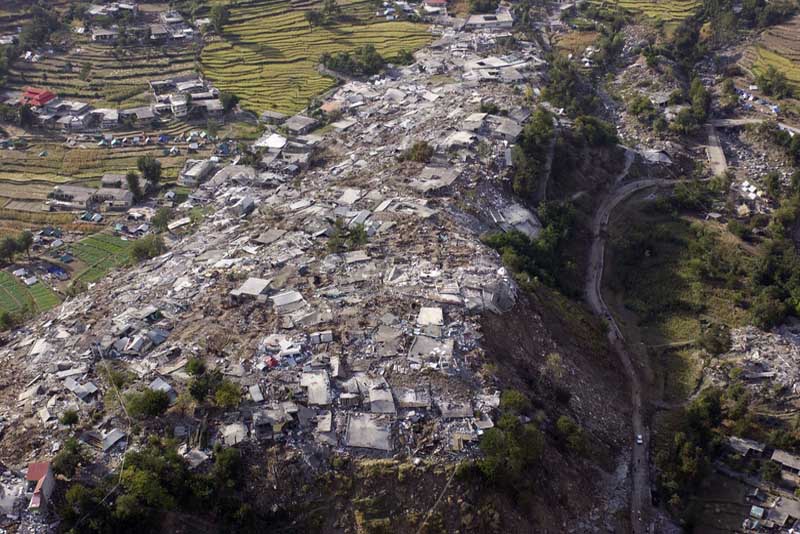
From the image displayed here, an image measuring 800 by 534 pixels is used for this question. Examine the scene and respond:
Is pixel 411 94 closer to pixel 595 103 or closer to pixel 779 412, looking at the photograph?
pixel 595 103

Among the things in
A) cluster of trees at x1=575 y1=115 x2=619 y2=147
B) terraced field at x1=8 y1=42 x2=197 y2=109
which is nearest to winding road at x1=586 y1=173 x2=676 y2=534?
cluster of trees at x1=575 y1=115 x2=619 y2=147

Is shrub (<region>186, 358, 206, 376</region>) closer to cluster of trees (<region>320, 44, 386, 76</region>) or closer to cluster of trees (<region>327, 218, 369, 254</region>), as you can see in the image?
cluster of trees (<region>327, 218, 369, 254</region>)

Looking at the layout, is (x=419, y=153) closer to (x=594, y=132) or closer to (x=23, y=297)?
(x=594, y=132)

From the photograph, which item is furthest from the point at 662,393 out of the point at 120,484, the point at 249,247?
the point at 120,484

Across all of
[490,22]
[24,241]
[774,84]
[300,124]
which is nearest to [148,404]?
[24,241]

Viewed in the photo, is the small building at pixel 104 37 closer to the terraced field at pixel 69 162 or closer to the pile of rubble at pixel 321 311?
the terraced field at pixel 69 162

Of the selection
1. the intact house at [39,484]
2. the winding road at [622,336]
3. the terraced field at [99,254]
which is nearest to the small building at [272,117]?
the terraced field at [99,254]
